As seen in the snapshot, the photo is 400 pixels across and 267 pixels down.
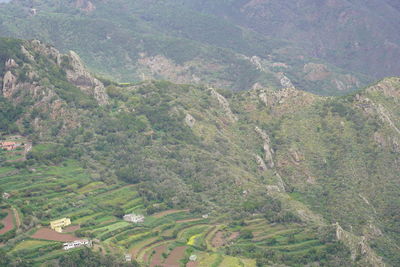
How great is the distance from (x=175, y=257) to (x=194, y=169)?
107 ft

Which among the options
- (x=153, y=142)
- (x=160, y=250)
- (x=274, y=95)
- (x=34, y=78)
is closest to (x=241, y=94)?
(x=274, y=95)

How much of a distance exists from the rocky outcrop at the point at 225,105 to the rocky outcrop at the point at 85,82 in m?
24.3

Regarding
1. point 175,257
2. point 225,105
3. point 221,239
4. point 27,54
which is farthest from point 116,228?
point 225,105

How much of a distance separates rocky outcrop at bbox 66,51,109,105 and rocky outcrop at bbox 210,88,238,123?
24.3 meters

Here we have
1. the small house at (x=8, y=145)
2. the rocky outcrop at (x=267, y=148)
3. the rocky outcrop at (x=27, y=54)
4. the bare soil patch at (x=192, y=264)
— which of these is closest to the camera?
the bare soil patch at (x=192, y=264)

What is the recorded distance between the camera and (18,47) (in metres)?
139

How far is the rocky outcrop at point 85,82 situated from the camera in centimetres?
14325

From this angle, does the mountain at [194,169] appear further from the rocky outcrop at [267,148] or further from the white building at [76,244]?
the white building at [76,244]

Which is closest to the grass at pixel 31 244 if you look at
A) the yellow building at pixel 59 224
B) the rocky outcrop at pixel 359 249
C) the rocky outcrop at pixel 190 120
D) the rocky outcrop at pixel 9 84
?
the yellow building at pixel 59 224

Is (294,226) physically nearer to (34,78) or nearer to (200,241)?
(200,241)

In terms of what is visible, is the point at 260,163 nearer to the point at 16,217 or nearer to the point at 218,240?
the point at 218,240

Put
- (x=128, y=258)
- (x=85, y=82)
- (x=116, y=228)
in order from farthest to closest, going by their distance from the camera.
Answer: (x=85, y=82) < (x=116, y=228) < (x=128, y=258)

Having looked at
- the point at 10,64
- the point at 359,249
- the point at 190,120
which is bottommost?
the point at 359,249

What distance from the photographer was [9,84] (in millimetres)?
132500
